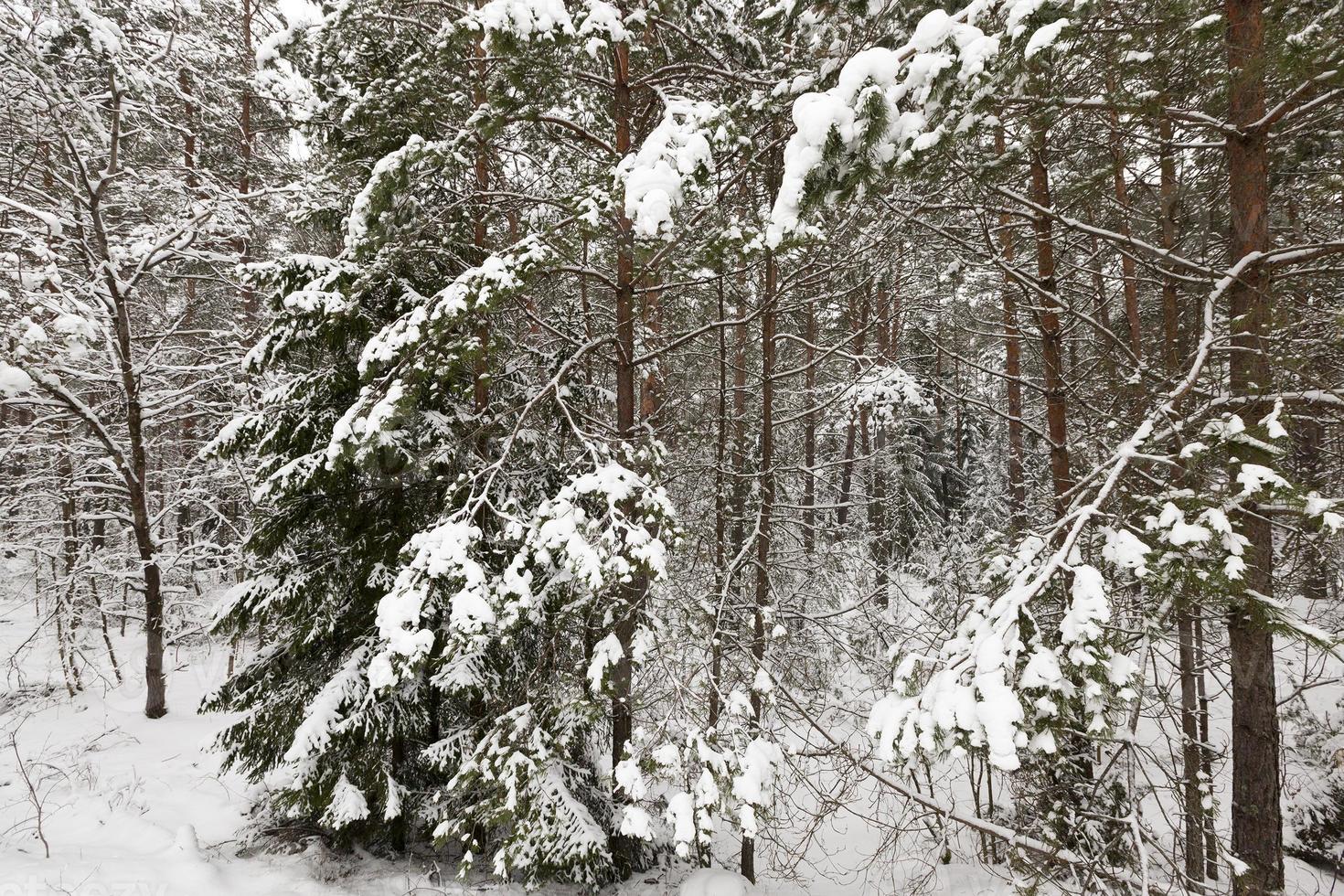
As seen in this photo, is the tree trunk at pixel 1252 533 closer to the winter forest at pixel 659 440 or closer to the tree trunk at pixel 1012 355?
the winter forest at pixel 659 440

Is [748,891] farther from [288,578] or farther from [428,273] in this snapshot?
[428,273]

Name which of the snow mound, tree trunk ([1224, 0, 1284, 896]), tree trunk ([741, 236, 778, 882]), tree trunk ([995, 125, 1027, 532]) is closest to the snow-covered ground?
the snow mound

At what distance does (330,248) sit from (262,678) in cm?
541

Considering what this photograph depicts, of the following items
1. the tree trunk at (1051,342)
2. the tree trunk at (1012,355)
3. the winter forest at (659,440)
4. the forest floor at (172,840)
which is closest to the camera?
the winter forest at (659,440)

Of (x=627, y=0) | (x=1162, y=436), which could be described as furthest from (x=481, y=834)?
(x=627, y=0)

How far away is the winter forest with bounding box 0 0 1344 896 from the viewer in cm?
303

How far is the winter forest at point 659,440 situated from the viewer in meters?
3.03

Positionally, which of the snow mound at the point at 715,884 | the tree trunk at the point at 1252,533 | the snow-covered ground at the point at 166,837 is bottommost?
the snow mound at the point at 715,884

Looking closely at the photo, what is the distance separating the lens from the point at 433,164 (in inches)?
202

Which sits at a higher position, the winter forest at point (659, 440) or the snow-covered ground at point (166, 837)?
the winter forest at point (659, 440)

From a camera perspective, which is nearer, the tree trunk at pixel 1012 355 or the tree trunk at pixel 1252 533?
the tree trunk at pixel 1252 533

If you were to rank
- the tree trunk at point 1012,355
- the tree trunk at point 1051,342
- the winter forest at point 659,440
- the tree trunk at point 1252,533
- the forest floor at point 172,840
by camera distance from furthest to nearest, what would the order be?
the tree trunk at point 1012,355, the tree trunk at point 1051,342, the forest floor at point 172,840, the tree trunk at point 1252,533, the winter forest at point 659,440

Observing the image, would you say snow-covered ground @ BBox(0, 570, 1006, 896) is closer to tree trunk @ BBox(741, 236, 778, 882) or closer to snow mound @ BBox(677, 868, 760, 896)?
snow mound @ BBox(677, 868, 760, 896)

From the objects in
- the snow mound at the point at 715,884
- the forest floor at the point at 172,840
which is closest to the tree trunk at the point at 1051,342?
the forest floor at the point at 172,840
